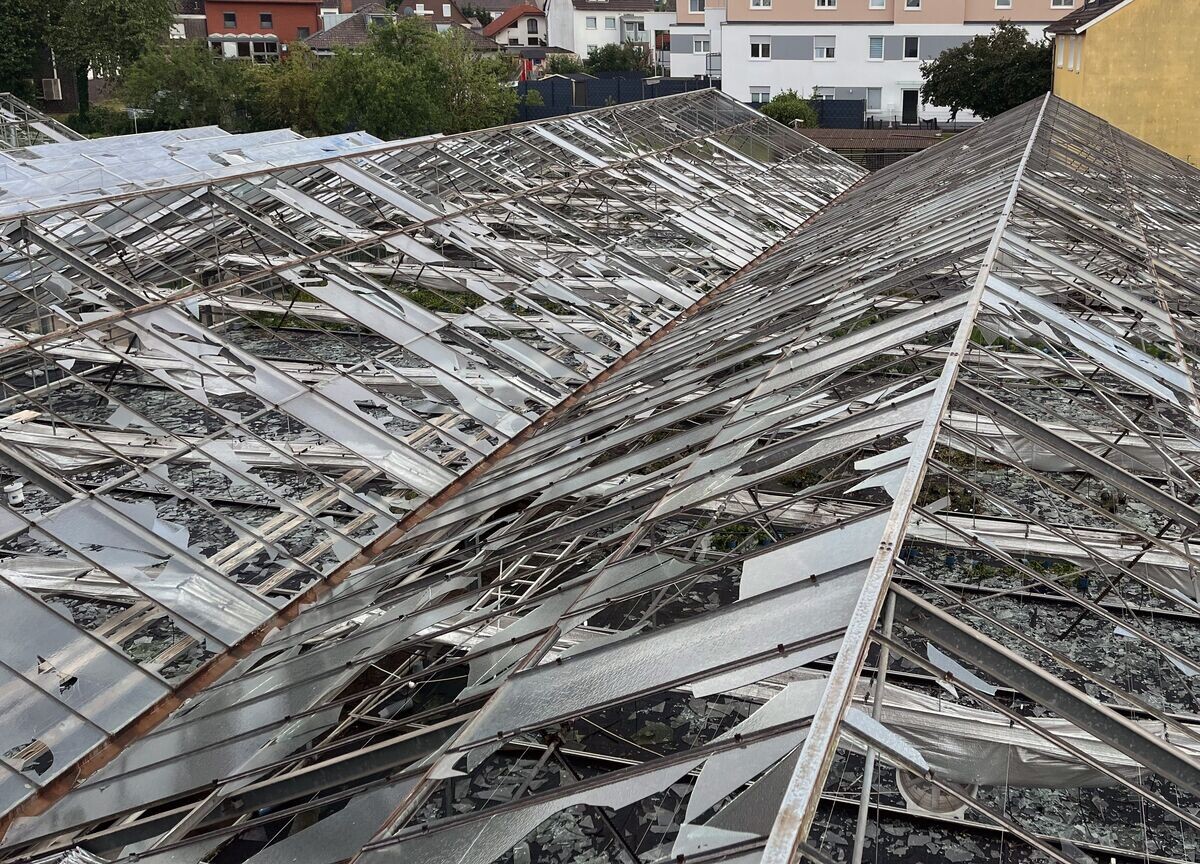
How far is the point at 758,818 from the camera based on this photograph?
4250 mm

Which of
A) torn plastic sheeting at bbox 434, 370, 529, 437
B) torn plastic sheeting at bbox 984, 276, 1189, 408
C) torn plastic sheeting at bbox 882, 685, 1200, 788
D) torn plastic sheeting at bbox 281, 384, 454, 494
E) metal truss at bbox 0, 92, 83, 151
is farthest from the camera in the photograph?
metal truss at bbox 0, 92, 83, 151

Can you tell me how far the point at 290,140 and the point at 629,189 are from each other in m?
11.7

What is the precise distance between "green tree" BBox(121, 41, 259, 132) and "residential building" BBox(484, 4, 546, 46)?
46821mm

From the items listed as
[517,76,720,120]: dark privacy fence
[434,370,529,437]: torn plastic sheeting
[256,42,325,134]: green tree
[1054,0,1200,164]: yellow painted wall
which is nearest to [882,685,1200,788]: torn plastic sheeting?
[434,370,529,437]: torn plastic sheeting

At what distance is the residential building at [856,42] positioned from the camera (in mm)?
50406

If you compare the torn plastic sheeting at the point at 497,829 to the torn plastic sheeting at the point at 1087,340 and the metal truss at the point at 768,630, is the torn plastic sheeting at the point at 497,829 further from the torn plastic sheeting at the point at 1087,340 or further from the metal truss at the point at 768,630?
the torn plastic sheeting at the point at 1087,340

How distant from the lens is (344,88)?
135 ft

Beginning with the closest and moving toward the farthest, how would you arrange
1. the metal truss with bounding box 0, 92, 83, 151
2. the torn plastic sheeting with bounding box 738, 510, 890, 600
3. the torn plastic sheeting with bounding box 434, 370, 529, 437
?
the torn plastic sheeting with bounding box 738, 510, 890, 600 → the torn plastic sheeting with bounding box 434, 370, 529, 437 → the metal truss with bounding box 0, 92, 83, 151

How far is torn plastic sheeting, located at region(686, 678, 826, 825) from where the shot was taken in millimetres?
4441

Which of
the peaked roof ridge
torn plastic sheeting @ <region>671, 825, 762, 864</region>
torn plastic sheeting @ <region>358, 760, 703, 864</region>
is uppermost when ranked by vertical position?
the peaked roof ridge

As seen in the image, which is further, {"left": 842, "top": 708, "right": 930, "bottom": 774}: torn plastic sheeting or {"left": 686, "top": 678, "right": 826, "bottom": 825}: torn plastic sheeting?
{"left": 686, "top": 678, "right": 826, "bottom": 825}: torn plastic sheeting

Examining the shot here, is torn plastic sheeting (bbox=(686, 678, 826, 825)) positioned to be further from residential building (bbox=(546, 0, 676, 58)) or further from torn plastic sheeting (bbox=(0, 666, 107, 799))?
residential building (bbox=(546, 0, 676, 58))

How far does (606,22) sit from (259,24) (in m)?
23.9

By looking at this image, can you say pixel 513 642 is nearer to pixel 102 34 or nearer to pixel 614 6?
pixel 102 34
